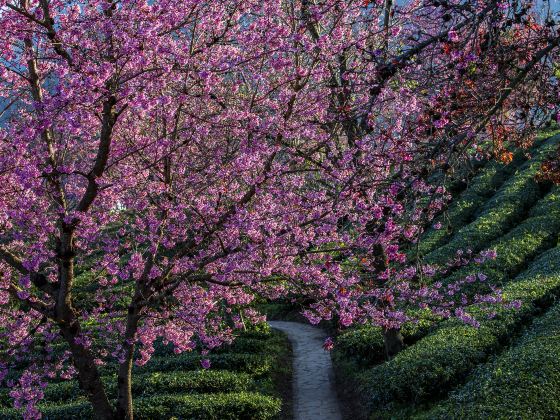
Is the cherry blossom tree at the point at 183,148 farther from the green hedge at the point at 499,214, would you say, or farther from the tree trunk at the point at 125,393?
the green hedge at the point at 499,214

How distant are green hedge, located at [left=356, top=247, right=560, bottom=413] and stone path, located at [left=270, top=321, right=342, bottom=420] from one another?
882 mm

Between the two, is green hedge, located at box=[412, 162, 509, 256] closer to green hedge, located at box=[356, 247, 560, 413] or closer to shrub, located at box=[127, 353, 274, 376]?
green hedge, located at box=[356, 247, 560, 413]

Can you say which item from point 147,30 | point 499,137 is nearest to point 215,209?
point 147,30

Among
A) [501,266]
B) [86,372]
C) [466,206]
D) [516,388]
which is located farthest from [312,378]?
[466,206]

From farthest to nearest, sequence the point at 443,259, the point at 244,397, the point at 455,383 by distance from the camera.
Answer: the point at 443,259 → the point at 244,397 → the point at 455,383

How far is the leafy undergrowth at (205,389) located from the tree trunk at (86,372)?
2.71 m

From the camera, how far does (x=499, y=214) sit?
24812 mm

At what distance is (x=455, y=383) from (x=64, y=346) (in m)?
13.8

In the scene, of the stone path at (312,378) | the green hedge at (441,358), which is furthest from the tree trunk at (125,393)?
the green hedge at (441,358)

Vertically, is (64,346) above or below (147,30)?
below

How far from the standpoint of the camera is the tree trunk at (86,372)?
8.40 meters

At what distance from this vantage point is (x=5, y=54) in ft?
25.2

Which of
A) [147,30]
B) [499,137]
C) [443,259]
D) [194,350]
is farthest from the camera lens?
[443,259]

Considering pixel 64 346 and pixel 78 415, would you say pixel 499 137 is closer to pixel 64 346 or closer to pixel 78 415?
pixel 78 415
